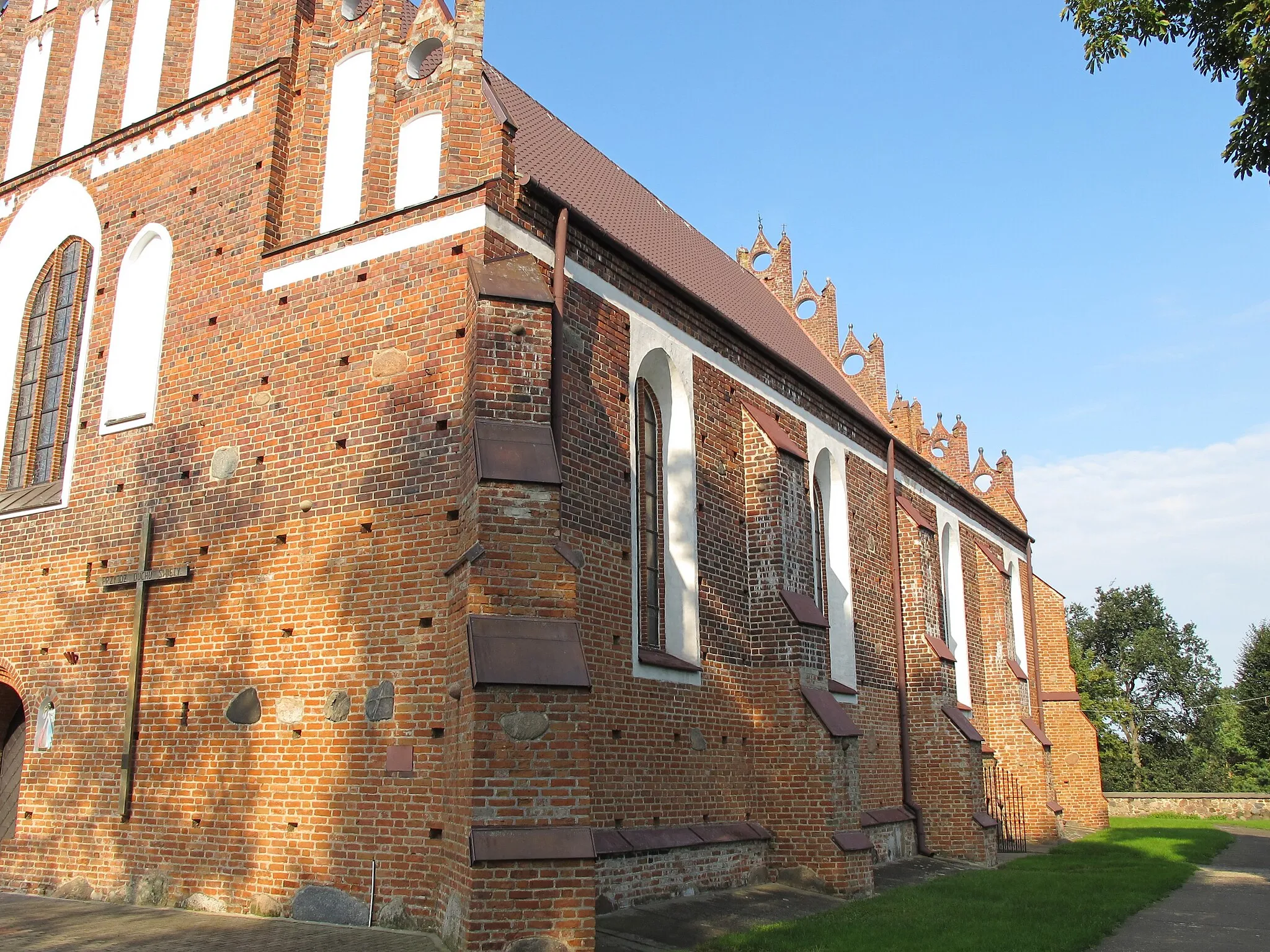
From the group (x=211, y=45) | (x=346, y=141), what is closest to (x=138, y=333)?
(x=346, y=141)

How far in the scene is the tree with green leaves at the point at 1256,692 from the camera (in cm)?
4491

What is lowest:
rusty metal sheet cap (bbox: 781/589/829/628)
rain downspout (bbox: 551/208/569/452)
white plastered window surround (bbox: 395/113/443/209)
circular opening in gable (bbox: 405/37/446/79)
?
rusty metal sheet cap (bbox: 781/589/829/628)

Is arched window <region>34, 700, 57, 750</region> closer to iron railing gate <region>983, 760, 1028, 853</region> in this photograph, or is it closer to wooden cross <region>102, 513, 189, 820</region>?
wooden cross <region>102, 513, 189, 820</region>

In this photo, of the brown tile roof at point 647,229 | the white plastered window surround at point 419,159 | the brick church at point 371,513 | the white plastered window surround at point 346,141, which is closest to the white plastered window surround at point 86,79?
the brick church at point 371,513

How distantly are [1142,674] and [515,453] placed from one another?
5821 cm

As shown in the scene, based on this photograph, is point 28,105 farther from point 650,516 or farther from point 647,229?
point 650,516

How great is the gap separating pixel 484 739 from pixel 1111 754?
47453 millimetres

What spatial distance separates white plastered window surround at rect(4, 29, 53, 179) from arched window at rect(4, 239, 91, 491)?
5.89ft

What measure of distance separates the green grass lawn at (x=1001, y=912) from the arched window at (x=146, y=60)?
11286 millimetres

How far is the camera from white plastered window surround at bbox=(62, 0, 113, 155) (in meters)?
13.2

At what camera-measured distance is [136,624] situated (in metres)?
10.5

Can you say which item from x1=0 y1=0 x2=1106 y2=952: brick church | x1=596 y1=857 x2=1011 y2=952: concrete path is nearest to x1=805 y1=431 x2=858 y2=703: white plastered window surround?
x1=0 y1=0 x2=1106 y2=952: brick church

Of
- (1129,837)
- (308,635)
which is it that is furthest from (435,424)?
(1129,837)

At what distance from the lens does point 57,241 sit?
509 inches
